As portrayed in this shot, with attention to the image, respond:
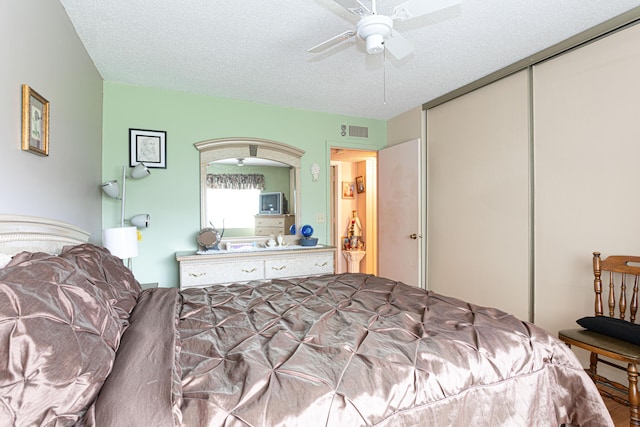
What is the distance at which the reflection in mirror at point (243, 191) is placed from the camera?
3.58m

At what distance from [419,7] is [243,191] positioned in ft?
8.82

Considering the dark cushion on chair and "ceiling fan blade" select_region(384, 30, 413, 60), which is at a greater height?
"ceiling fan blade" select_region(384, 30, 413, 60)

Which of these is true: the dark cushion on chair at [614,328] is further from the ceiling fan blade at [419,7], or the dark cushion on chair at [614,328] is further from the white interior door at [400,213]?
the ceiling fan blade at [419,7]

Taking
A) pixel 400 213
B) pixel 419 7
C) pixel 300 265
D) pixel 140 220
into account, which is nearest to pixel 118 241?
pixel 140 220

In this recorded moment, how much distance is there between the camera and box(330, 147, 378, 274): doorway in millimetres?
5512

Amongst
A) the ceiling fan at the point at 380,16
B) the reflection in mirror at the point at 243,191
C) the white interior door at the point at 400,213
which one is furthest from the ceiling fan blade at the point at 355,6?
the reflection in mirror at the point at 243,191

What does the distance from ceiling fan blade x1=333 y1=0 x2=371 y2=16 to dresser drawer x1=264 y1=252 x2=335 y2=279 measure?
2423mm

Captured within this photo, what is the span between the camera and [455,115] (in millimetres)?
3428

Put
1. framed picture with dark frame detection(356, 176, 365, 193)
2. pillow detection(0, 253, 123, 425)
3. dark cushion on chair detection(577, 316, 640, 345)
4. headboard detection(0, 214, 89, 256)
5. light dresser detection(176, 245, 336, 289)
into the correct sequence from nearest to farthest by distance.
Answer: pillow detection(0, 253, 123, 425) → headboard detection(0, 214, 89, 256) → dark cushion on chair detection(577, 316, 640, 345) → light dresser detection(176, 245, 336, 289) → framed picture with dark frame detection(356, 176, 365, 193)

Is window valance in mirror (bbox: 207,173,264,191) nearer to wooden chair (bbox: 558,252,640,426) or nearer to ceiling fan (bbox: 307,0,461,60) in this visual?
ceiling fan (bbox: 307,0,461,60)

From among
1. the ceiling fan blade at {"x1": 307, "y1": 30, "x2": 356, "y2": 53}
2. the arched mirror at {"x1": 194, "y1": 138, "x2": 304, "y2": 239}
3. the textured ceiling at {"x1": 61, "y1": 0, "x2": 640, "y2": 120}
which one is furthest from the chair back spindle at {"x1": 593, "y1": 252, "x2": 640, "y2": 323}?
the arched mirror at {"x1": 194, "y1": 138, "x2": 304, "y2": 239}

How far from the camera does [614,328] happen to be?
6.13ft

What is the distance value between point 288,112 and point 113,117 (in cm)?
185

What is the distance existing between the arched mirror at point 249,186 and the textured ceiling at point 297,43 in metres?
0.63
